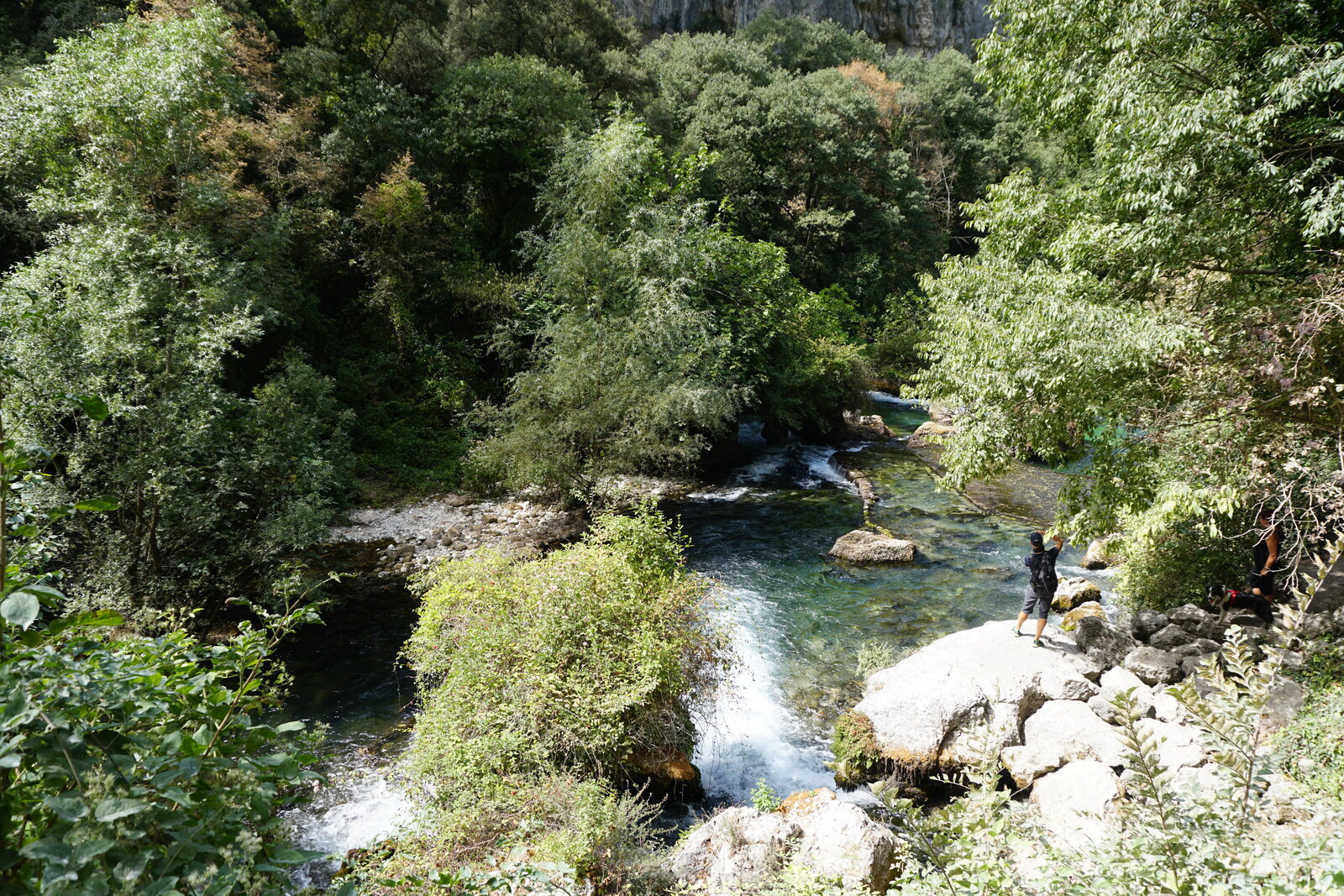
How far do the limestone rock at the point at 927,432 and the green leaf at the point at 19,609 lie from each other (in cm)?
2337

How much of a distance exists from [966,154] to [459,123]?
31.8 metres

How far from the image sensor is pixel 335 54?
2041 centimetres

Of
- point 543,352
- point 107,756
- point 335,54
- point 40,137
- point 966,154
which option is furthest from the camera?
point 966,154

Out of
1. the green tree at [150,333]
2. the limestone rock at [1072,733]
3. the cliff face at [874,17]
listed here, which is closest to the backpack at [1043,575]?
the limestone rock at [1072,733]

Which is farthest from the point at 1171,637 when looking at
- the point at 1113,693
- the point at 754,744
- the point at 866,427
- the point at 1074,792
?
the point at 866,427

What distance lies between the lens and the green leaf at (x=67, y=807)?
160 centimetres

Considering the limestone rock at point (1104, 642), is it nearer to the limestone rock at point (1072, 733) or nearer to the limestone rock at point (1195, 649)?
the limestone rock at point (1195, 649)

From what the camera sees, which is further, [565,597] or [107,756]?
[565,597]

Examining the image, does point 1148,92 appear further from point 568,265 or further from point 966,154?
point 966,154

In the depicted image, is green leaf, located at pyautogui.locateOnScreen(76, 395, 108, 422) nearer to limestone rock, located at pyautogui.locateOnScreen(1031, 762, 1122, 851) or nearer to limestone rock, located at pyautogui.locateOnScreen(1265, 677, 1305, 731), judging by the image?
limestone rock, located at pyautogui.locateOnScreen(1031, 762, 1122, 851)

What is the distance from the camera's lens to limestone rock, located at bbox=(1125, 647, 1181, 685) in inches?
328

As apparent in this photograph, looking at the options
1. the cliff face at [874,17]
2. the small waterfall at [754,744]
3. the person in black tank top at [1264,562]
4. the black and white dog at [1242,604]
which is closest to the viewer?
the small waterfall at [754,744]

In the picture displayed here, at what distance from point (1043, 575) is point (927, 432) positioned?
1536 centimetres

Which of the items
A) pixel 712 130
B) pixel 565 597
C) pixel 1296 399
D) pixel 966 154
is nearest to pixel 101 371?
pixel 565 597
